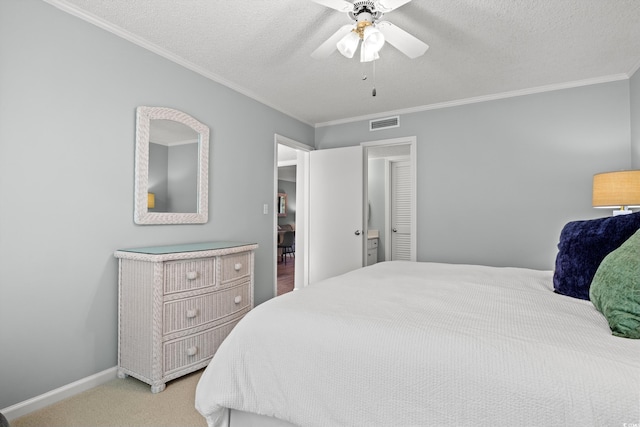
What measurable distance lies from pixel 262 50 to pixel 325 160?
1.95 meters

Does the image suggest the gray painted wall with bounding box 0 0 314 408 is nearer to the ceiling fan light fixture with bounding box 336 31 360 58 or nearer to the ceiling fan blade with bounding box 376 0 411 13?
the ceiling fan light fixture with bounding box 336 31 360 58

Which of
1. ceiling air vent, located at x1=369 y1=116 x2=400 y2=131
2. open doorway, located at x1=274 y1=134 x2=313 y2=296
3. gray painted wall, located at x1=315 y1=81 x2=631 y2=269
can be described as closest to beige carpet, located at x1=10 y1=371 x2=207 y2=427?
open doorway, located at x1=274 y1=134 x2=313 y2=296

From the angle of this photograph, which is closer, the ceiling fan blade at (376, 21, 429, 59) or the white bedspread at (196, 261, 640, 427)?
the white bedspread at (196, 261, 640, 427)

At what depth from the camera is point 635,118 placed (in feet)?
9.29

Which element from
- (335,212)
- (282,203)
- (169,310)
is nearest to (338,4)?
(169,310)

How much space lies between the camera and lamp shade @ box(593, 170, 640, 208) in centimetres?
236

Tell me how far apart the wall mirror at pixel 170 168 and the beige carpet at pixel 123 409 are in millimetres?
1121

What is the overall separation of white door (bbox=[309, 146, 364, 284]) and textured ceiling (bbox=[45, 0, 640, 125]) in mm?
926

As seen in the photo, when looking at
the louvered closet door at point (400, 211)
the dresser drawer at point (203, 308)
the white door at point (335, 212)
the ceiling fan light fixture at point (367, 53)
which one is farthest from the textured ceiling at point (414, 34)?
the louvered closet door at point (400, 211)

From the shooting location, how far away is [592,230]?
153 centimetres

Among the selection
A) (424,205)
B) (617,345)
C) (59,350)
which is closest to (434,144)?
(424,205)

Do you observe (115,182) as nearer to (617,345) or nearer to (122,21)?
(122,21)

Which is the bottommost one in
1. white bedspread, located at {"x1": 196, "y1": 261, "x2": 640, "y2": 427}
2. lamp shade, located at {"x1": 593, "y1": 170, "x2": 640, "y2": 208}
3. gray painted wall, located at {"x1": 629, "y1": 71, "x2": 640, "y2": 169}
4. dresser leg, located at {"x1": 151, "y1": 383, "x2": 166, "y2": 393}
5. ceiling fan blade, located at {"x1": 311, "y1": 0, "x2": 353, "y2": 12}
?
dresser leg, located at {"x1": 151, "y1": 383, "x2": 166, "y2": 393}

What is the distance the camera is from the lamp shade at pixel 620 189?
2359 millimetres
